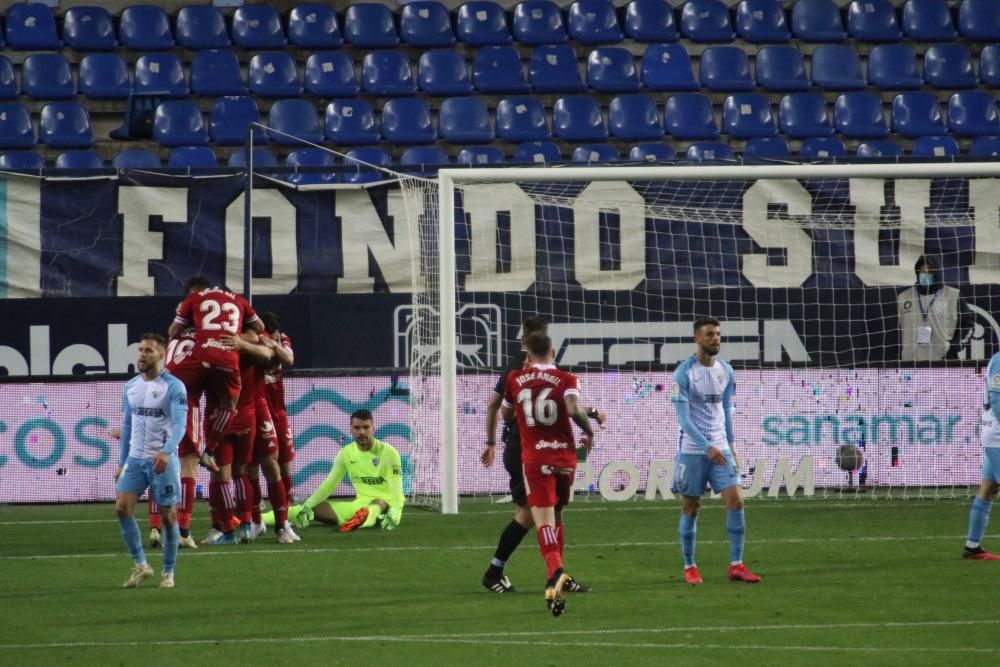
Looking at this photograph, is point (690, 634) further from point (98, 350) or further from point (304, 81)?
point (304, 81)

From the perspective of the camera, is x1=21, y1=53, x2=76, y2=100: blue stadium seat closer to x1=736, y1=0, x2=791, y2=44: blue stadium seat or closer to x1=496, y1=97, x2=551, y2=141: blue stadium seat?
x1=496, y1=97, x2=551, y2=141: blue stadium seat

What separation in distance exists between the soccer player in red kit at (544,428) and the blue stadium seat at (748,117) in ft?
39.3

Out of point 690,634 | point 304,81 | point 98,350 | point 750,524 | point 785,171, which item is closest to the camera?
point 690,634

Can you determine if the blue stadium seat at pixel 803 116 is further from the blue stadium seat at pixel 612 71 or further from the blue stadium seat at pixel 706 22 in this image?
Answer: the blue stadium seat at pixel 612 71

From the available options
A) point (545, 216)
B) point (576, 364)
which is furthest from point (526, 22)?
point (576, 364)

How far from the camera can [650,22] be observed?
21.9 metres

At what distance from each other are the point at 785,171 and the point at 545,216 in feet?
10.1

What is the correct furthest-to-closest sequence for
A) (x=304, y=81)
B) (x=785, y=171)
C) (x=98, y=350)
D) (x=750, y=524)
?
(x=304, y=81) → (x=98, y=350) → (x=785, y=171) → (x=750, y=524)

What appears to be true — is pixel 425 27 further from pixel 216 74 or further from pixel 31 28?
pixel 31 28

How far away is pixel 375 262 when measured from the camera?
1764 centimetres

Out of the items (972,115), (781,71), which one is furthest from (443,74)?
(972,115)

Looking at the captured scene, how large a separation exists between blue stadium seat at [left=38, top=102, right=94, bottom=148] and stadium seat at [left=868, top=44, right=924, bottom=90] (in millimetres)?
10835

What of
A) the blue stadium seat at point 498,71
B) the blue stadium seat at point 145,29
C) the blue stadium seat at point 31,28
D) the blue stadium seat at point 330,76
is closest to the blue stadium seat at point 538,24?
the blue stadium seat at point 498,71

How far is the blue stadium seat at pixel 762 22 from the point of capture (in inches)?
867
